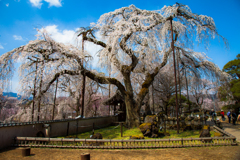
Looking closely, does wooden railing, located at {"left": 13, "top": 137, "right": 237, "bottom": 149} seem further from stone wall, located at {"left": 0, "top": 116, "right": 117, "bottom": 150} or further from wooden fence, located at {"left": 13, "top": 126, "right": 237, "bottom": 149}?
stone wall, located at {"left": 0, "top": 116, "right": 117, "bottom": 150}

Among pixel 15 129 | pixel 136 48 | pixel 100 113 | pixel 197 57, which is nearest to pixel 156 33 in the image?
pixel 136 48

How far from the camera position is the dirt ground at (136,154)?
4980 millimetres

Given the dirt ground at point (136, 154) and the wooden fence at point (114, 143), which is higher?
the wooden fence at point (114, 143)

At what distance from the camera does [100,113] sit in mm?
30297

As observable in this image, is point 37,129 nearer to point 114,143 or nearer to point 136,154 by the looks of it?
point 114,143

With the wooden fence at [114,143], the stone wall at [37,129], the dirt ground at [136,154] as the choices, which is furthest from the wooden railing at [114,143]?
the stone wall at [37,129]

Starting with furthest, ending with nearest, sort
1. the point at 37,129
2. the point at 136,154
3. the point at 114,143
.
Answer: the point at 37,129, the point at 114,143, the point at 136,154

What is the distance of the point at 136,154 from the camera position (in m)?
5.38

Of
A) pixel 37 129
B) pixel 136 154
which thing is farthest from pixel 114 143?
pixel 37 129

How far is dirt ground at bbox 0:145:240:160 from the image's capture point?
16.3ft

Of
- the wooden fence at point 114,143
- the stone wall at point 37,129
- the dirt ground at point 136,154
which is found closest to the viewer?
the dirt ground at point 136,154

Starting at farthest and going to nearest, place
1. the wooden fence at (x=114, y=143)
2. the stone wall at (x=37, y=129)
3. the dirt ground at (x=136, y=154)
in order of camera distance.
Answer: the stone wall at (x=37, y=129)
the wooden fence at (x=114, y=143)
the dirt ground at (x=136, y=154)

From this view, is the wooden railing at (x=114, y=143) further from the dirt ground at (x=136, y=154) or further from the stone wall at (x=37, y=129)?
the stone wall at (x=37, y=129)

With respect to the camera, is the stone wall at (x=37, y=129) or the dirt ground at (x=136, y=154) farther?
the stone wall at (x=37, y=129)
